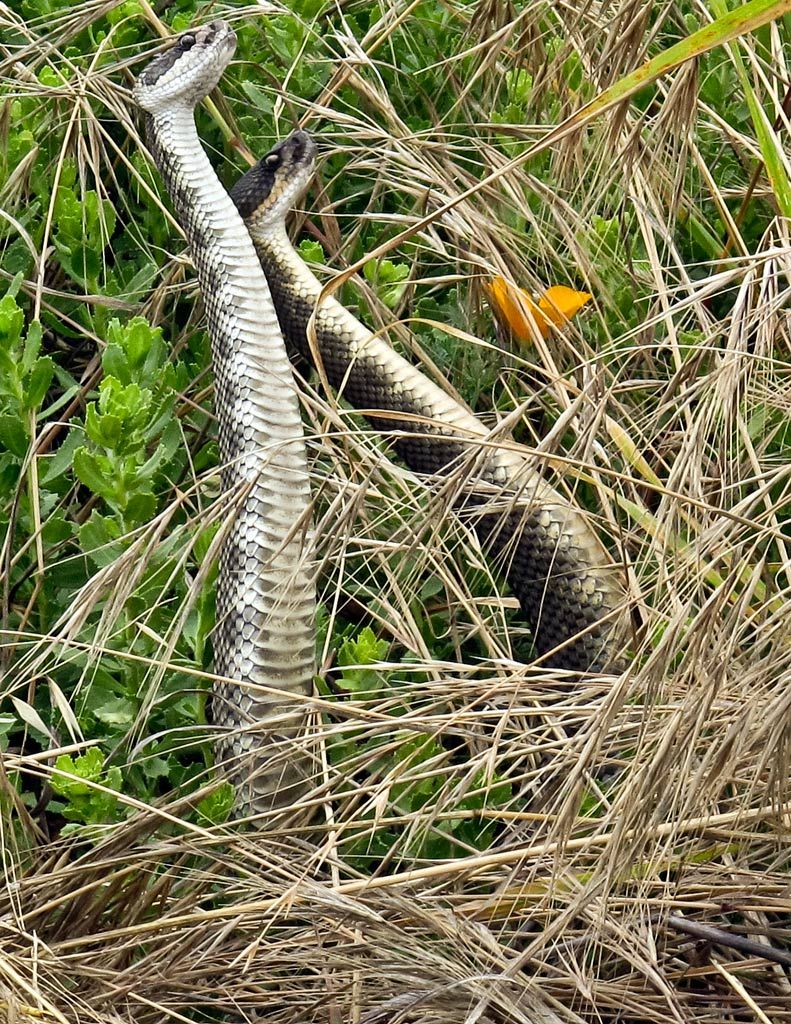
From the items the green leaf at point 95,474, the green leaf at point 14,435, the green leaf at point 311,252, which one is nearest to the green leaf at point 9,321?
the green leaf at point 14,435

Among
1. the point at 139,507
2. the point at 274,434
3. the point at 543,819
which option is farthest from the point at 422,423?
the point at 543,819

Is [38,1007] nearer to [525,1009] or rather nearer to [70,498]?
[525,1009]

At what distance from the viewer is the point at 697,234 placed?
2740 mm

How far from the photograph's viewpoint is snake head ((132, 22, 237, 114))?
2.58 metres

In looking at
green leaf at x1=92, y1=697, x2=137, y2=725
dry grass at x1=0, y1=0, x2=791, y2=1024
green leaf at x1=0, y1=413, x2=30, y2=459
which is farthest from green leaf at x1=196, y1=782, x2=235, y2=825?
green leaf at x1=0, y1=413, x2=30, y2=459

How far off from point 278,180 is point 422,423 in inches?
22.6

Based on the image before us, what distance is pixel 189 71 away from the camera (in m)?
2.58

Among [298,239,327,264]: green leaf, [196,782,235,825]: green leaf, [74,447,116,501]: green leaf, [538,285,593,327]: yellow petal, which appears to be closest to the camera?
[196,782,235,825]: green leaf

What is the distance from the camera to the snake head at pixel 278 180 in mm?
2568

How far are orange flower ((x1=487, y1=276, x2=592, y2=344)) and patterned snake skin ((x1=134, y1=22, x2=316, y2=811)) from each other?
0.41 metres

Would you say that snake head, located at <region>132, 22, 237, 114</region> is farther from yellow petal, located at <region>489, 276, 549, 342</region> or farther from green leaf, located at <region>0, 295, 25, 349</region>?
yellow petal, located at <region>489, 276, 549, 342</region>

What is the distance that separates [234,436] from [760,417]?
2.79ft

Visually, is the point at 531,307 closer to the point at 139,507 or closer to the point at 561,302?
the point at 561,302

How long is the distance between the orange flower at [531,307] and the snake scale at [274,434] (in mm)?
180
